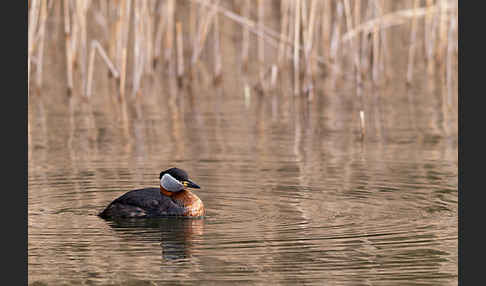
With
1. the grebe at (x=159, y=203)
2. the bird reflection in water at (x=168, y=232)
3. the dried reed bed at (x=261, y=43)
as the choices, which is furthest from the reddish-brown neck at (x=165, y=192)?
the dried reed bed at (x=261, y=43)

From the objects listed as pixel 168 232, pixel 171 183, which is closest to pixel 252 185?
pixel 171 183

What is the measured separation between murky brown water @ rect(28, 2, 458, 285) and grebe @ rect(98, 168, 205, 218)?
94 mm

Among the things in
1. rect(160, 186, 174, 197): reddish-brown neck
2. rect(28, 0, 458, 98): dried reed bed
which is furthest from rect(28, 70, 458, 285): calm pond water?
rect(28, 0, 458, 98): dried reed bed

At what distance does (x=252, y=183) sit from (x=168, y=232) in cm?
191

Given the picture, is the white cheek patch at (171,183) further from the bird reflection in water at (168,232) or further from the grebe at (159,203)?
the bird reflection in water at (168,232)

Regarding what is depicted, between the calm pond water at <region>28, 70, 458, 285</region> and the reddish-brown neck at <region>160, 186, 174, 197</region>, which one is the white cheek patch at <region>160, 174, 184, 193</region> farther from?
the calm pond water at <region>28, 70, 458, 285</region>

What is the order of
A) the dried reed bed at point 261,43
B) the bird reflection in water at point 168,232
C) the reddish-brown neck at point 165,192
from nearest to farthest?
the bird reflection in water at point 168,232 < the reddish-brown neck at point 165,192 < the dried reed bed at point 261,43

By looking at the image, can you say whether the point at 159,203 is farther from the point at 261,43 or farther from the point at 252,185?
the point at 261,43

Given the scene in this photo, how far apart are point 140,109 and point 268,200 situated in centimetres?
624

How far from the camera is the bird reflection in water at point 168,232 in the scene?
280 inches

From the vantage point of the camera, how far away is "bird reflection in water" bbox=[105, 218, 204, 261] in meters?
7.12

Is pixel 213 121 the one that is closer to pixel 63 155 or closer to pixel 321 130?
pixel 321 130

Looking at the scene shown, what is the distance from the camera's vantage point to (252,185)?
9547 mm

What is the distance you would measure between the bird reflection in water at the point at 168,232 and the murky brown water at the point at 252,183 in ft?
0.07
